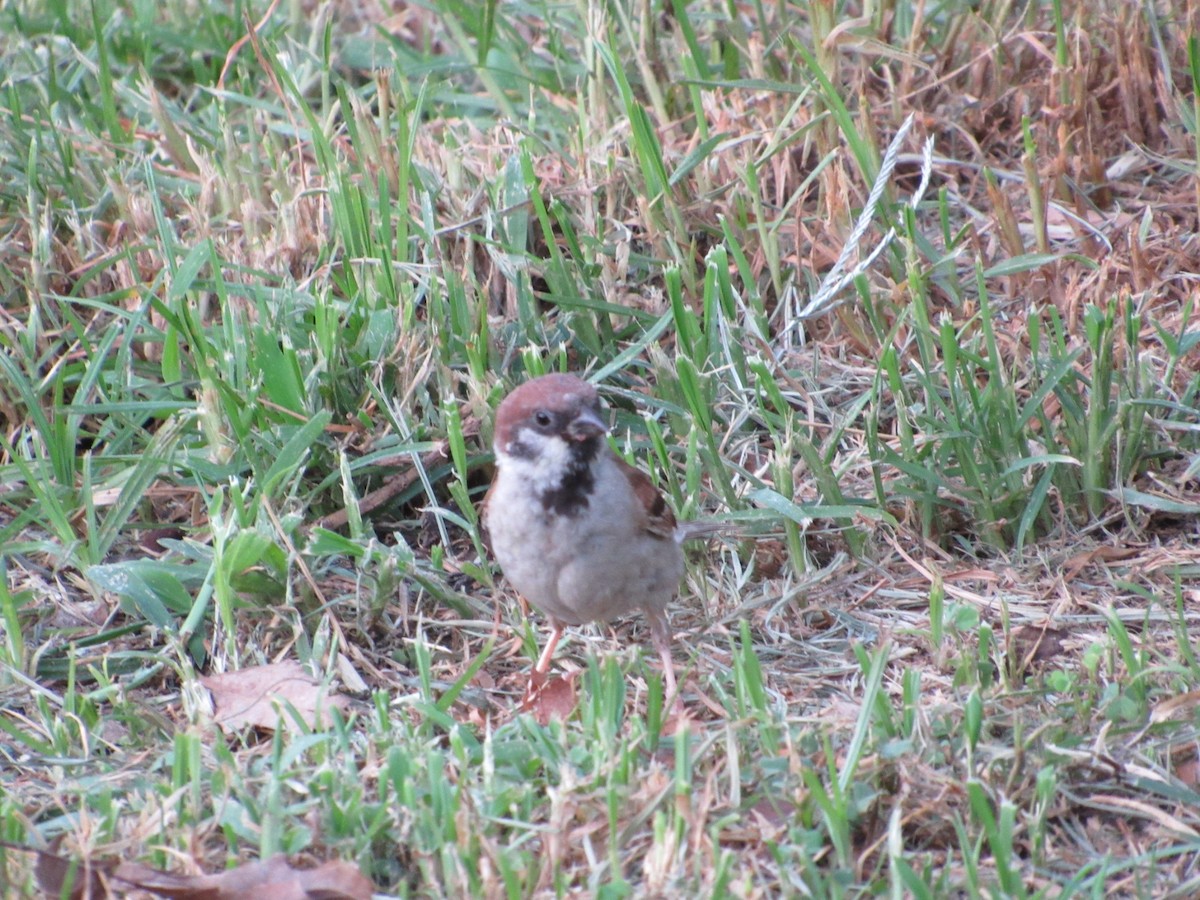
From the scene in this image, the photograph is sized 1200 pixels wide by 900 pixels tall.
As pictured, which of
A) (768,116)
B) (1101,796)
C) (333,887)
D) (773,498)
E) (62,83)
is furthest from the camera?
(62,83)

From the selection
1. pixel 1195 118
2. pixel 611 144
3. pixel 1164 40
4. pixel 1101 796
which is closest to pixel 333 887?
pixel 1101 796

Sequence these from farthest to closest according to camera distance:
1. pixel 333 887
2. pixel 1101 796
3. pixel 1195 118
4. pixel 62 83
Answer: pixel 62 83, pixel 1195 118, pixel 1101 796, pixel 333 887

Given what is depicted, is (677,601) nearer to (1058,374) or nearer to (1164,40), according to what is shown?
(1058,374)

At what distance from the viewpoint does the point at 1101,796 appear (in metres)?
3.17

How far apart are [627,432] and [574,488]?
953 millimetres

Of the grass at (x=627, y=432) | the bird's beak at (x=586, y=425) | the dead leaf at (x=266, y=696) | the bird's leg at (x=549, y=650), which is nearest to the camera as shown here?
the grass at (x=627, y=432)

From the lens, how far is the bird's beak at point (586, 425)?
376cm

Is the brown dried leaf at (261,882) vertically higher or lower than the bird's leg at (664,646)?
higher

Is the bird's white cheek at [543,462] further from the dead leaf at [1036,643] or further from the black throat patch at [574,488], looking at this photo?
the dead leaf at [1036,643]

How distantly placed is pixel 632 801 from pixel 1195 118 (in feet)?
11.7

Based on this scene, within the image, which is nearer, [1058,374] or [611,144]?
[1058,374]

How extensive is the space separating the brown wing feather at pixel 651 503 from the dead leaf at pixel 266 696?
0.95 meters

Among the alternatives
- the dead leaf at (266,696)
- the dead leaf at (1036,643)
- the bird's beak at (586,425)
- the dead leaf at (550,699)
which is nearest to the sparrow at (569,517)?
the bird's beak at (586,425)

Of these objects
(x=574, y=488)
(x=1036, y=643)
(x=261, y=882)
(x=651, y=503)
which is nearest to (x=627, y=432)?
(x=651, y=503)
